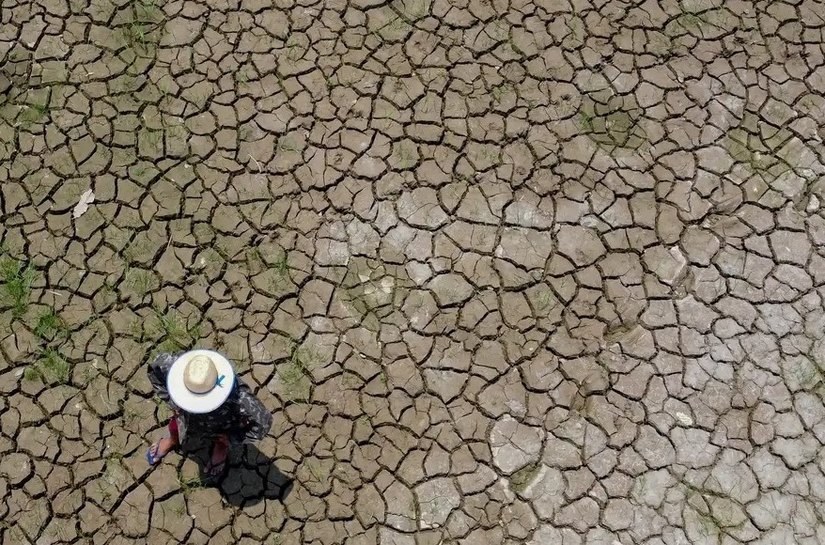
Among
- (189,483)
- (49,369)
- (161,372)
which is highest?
(161,372)

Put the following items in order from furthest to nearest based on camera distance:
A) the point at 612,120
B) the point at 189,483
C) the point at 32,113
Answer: the point at 612,120, the point at 32,113, the point at 189,483

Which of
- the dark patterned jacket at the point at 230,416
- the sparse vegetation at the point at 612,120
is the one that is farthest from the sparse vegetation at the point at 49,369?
the sparse vegetation at the point at 612,120

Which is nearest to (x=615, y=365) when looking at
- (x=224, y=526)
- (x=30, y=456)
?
(x=224, y=526)

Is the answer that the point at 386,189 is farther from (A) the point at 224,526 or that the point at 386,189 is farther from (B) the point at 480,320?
(A) the point at 224,526

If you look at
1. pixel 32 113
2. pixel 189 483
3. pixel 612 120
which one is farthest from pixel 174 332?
pixel 612 120

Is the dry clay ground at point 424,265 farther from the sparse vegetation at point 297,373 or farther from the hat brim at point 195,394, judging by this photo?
the hat brim at point 195,394

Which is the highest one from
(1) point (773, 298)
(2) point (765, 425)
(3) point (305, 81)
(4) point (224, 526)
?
(3) point (305, 81)

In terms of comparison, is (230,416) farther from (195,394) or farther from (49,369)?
(49,369)
